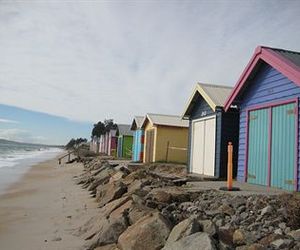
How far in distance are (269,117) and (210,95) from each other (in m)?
4.66

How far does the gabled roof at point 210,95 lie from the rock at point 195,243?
9914 millimetres

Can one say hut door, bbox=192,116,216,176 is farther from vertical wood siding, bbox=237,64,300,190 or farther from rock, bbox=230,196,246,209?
rock, bbox=230,196,246,209

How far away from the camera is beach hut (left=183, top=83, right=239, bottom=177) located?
1491 cm

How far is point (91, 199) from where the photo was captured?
14609 millimetres

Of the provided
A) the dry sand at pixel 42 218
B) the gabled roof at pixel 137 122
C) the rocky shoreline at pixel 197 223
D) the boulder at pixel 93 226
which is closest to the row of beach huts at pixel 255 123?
the rocky shoreline at pixel 197 223

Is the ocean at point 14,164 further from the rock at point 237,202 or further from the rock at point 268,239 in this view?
the rock at point 268,239

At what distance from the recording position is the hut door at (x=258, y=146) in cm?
1167

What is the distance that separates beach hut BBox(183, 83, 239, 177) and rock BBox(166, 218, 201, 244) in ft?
28.9

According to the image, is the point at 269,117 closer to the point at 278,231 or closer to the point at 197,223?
the point at 278,231

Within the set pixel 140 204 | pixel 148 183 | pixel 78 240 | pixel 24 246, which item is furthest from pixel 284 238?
pixel 148 183

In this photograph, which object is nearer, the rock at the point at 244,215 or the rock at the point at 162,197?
the rock at the point at 244,215

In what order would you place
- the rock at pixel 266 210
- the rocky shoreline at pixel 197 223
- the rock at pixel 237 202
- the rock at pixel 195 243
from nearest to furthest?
the rock at pixel 195 243, the rocky shoreline at pixel 197 223, the rock at pixel 266 210, the rock at pixel 237 202

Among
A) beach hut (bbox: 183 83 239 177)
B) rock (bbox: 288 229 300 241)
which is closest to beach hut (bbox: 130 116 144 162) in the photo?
beach hut (bbox: 183 83 239 177)

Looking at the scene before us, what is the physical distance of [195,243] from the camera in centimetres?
537
